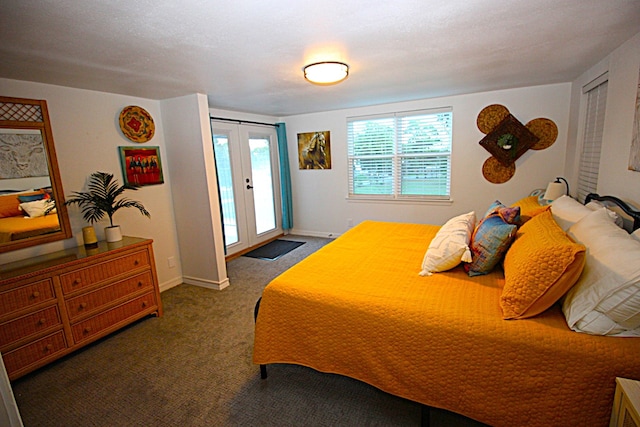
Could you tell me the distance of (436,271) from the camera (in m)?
1.99

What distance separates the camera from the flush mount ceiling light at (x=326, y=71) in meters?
2.20

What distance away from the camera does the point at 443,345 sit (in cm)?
141

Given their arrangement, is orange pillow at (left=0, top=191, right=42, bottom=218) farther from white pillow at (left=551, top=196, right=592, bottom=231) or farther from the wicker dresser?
white pillow at (left=551, top=196, right=592, bottom=231)

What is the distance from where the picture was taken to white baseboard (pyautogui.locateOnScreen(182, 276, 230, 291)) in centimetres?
348

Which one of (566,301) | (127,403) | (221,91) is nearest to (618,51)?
(566,301)

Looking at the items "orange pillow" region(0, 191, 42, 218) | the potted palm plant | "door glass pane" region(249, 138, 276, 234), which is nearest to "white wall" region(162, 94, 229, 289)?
the potted palm plant

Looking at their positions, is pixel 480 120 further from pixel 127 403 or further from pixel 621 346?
pixel 127 403

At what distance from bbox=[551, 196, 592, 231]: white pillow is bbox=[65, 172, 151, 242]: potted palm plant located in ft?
11.9

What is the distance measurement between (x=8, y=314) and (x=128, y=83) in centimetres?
198

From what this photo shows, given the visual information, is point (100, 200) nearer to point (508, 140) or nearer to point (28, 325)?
point (28, 325)

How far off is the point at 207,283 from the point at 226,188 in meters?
1.53

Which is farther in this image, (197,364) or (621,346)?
(197,364)

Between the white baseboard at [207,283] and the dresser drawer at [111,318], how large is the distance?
0.72 meters

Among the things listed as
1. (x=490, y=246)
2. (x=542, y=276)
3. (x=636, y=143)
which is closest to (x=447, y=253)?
(x=490, y=246)
